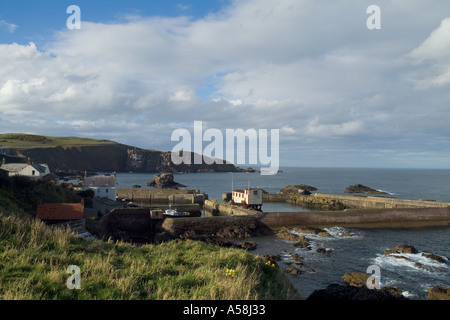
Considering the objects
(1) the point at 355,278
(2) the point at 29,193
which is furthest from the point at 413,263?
(2) the point at 29,193

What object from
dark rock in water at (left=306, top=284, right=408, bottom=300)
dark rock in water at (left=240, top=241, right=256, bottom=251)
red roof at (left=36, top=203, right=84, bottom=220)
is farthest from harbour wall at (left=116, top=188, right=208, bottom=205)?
dark rock in water at (left=306, top=284, right=408, bottom=300)

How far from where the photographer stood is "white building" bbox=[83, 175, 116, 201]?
175ft

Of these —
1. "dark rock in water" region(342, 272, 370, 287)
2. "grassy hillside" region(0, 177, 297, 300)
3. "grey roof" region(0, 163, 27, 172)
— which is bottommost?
"dark rock in water" region(342, 272, 370, 287)

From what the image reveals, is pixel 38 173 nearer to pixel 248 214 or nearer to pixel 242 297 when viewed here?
pixel 248 214

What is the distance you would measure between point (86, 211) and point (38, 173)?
24.6m

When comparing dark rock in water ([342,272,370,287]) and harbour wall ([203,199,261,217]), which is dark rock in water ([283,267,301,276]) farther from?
harbour wall ([203,199,261,217])

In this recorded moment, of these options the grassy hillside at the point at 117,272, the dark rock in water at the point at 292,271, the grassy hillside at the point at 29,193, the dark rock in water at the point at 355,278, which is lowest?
the dark rock in water at the point at 292,271

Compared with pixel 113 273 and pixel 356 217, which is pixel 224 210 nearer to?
pixel 356 217

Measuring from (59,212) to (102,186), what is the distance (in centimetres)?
2215

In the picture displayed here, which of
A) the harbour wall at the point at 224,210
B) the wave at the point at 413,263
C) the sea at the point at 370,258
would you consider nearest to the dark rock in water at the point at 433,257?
the wave at the point at 413,263

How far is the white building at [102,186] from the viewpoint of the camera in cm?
5322

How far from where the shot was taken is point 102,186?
176 ft

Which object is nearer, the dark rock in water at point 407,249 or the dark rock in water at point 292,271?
the dark rock in water at point 292,271

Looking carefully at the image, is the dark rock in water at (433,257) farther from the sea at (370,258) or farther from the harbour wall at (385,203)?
the harbour wall at (385,203)
